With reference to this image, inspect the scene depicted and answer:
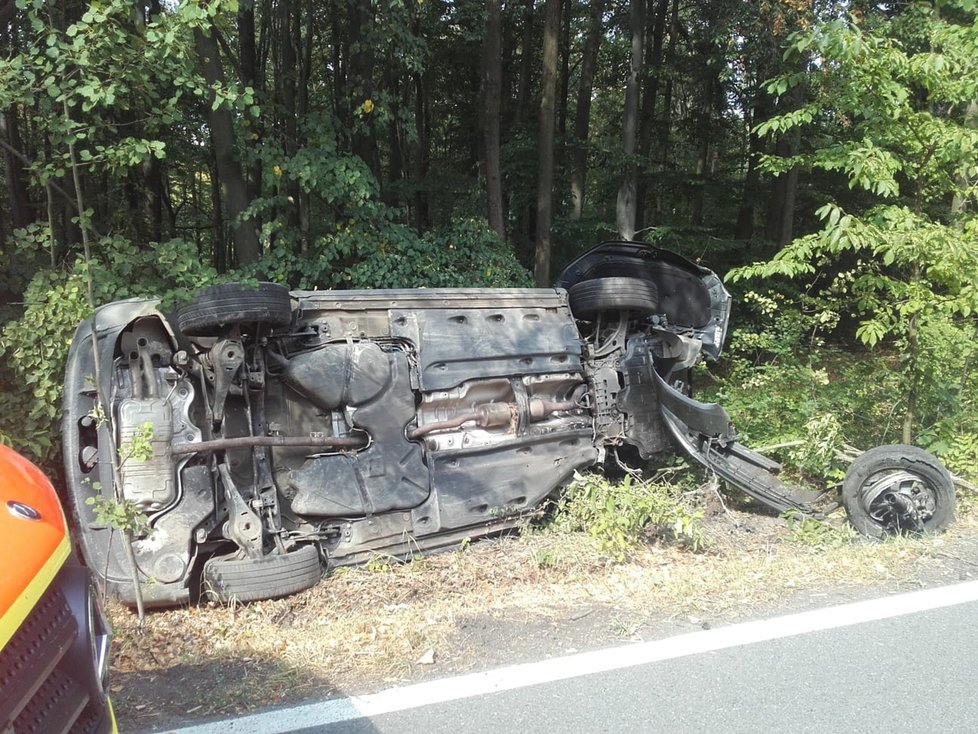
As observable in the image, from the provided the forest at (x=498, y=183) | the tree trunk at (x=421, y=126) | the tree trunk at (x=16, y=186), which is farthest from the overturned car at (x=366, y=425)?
the tree trunk at (x=421, y=126)

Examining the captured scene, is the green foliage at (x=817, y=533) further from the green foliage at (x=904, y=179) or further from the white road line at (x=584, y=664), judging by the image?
the green foliage at (x=904, y=179)

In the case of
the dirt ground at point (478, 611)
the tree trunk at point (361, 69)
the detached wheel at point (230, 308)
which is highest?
the tree trunk at point (361, 69)

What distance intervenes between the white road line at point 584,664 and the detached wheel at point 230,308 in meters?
2.17

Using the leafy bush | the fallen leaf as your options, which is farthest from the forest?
the fallen leaf

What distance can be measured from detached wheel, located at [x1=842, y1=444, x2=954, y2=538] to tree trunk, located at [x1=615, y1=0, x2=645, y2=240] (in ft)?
27.8

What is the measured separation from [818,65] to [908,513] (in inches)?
159

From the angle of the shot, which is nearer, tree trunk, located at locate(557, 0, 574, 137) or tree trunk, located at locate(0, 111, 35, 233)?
tree trunk, located at locate(0, 111, 35, 233)

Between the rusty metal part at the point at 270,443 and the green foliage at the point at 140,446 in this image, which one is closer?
the green foliage at the point at 140,446

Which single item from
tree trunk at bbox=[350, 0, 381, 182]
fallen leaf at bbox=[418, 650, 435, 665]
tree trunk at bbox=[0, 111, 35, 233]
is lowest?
fallen leaf at bbox=[418, 650, 435, 665]

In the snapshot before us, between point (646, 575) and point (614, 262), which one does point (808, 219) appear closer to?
point (614, 262)

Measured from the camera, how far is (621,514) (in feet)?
15.5

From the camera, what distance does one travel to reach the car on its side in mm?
1475

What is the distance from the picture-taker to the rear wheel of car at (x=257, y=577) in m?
3.95

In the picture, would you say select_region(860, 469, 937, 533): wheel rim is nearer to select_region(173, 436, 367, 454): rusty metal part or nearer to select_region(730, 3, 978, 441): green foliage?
select_region(730, 3, 978, 441): green foliage
